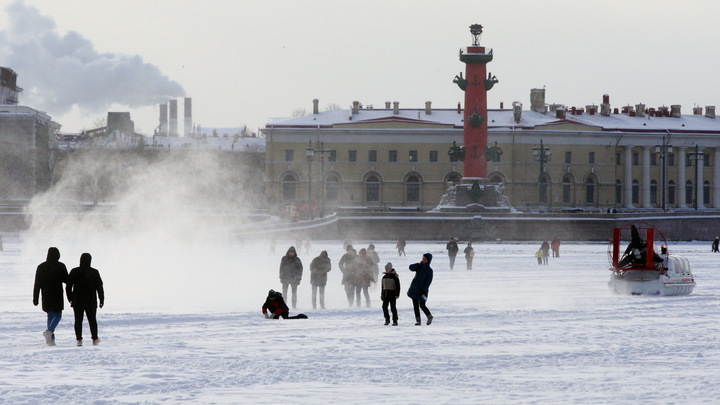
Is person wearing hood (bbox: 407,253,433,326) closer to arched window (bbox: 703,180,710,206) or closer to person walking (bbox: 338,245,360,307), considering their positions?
person walking (bbox: 338,245,360,307)

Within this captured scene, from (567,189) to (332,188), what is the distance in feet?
56.9

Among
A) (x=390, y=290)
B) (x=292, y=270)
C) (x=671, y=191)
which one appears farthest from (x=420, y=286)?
(x=671, y=191)

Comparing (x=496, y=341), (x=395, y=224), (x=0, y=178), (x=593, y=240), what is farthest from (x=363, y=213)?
(x=496, y=341)

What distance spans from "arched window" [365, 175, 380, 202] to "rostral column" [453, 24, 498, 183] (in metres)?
20.4

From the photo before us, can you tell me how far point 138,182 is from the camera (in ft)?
331

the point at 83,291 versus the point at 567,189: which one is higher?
the point at 567,189

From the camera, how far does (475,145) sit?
6738 centimetres

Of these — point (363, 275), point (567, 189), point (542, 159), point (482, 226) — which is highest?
point (542, 159)

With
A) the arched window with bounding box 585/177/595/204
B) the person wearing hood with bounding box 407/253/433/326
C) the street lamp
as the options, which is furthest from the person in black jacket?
the arched window with bounding box 585/177/595/204

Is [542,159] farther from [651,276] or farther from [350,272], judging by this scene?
[350,272]

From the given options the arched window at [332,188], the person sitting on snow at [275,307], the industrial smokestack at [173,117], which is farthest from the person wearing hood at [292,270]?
the industrial smokestack at [173,117]

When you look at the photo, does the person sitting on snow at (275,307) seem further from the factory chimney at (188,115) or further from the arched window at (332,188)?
the factory chimney at (188,115)

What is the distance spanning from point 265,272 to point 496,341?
1767 centimetres

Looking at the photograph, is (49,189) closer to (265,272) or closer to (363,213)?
(363,213)
